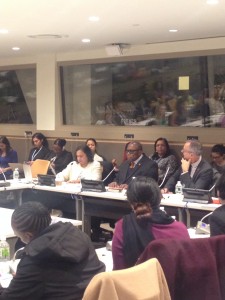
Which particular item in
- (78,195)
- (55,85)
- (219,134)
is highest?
(55,85)

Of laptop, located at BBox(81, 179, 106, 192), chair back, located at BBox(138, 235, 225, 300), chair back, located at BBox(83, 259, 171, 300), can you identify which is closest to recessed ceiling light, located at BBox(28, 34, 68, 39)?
laptop, located at BBox(81, 179, 106, 192)

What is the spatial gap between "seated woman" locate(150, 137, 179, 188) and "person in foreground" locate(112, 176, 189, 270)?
3.90 metres

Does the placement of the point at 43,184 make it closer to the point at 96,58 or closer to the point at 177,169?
the point at 177,169

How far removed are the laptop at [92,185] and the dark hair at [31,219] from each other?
3509mm

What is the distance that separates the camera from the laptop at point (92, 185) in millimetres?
6200

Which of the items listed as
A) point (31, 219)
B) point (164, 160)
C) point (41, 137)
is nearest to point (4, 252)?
point (31, 219)

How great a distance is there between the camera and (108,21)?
239 inches

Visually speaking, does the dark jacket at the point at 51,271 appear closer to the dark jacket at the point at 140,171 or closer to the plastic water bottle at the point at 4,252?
the plastic water bottle at the point at 4,252

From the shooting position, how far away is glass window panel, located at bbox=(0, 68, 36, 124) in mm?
10156

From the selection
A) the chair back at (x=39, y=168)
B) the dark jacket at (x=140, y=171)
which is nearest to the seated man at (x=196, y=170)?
the dark jacket at (x=140, y=171)

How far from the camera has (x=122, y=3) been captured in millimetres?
5184

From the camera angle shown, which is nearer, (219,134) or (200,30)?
(200,30)

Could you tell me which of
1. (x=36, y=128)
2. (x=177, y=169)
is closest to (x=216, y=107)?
(x=177, y=169)

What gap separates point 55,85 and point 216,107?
3.02 metres
